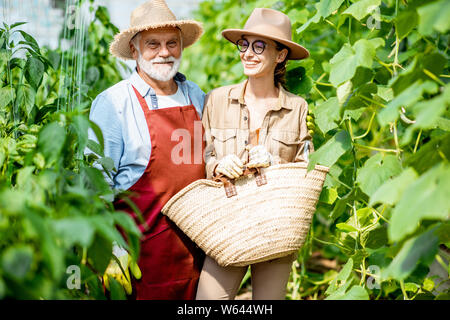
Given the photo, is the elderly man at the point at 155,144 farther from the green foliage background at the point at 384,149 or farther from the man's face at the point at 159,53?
the green foliage background at the point at 384,149

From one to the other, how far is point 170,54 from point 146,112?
0.24 metres

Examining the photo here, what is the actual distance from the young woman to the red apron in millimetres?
64

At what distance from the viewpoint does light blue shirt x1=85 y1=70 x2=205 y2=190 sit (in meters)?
1.83

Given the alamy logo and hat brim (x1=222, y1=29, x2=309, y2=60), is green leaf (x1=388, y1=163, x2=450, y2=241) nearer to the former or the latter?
the alamy logo

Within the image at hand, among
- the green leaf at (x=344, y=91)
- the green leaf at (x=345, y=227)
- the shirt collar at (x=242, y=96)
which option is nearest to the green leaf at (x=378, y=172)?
the green leaf at (x=344, y=91)

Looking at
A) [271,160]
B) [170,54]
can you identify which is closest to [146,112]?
[170,54]

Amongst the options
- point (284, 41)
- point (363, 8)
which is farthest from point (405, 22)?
point (284, 41)

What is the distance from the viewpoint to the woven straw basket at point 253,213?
1.73m

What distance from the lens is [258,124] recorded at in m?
1.88

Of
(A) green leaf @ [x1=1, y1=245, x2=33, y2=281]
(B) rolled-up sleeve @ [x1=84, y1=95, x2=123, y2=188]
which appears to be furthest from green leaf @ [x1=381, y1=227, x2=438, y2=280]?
(B) rolled-up sleeve @ [x1=84, y1=95, x2=123, y2=188]

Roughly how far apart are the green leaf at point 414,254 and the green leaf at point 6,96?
1220mm

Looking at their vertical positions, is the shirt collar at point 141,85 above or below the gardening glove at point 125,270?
above

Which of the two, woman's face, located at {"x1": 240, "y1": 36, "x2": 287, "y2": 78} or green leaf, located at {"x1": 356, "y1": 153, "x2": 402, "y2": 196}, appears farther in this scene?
woman's face, located at {"x1": 240, "y1": 36, "x2": 287, "y2": 78}
